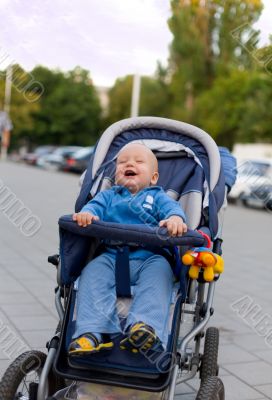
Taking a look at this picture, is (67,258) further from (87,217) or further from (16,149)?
(16,149)

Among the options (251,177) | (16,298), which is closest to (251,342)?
(16,298)

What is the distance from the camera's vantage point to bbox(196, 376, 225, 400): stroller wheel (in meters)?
3.32

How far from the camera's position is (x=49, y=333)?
5277 millimetres

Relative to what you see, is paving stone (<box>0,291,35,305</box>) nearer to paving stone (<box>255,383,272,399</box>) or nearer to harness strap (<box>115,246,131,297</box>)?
paving stone (<box>255,383,272,399</box>)

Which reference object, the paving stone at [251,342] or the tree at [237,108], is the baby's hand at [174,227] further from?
the tree at [237,108]

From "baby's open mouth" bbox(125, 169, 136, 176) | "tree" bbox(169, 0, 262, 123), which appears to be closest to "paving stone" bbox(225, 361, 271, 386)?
"baby's open mouth" bbox(125, 169, 136, 176)

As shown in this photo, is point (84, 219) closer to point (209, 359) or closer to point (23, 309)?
point (209, 359)

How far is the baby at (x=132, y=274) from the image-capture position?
3.27 meters

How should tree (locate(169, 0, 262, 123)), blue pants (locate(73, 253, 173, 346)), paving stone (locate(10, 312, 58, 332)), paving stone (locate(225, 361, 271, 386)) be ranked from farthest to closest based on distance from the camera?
tree (locate(169, 0, 262, 123)) → paving stone (locate(10, 312, 58, 332)) → paving stone (locate(225, 361, 271, 386)) → blue pants (locate(73, 253, 173, 346))

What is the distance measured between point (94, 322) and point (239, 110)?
123ft

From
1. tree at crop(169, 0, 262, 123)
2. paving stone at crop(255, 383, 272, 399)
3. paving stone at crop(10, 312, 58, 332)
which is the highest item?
tree at crop(169, 0, 262, 123)

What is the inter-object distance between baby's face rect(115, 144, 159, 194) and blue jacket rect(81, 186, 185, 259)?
0.09 m

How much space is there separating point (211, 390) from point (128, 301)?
62 cm

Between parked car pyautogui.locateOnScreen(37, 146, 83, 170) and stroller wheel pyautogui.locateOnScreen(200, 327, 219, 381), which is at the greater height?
parked car pyautogui.locateOnScreen(37, 146, 83, 170)
